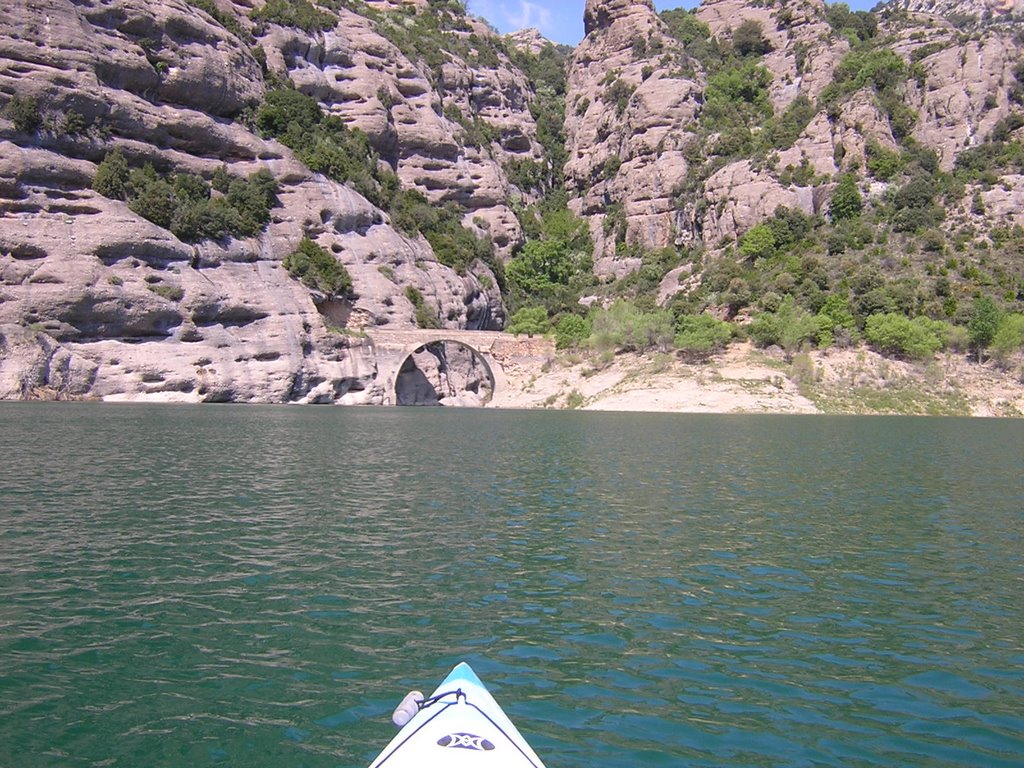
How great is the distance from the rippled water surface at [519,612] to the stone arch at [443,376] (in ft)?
158

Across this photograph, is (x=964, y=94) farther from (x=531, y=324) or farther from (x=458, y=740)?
(x=458, y=740)

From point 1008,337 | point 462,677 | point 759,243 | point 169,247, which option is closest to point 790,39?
point 759,243

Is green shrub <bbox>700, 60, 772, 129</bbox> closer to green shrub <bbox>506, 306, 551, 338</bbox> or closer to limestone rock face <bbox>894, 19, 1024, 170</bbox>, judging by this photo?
limestone rock face <bbox>894, 19, 1024, 170</bbox>

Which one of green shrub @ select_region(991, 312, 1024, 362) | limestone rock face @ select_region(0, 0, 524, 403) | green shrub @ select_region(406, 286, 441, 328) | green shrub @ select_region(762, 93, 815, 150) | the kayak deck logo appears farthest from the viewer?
green shrub @ select_region(762, 93, 815, 150)

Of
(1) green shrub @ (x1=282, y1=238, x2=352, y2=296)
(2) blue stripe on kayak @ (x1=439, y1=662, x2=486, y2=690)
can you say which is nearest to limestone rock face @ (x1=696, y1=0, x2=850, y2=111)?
(1) green shrub @ (x1=282, y1=238, x2=352, y2=296)

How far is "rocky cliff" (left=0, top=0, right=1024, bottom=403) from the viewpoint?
200ft

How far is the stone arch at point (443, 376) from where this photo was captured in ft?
246

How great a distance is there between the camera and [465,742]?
668 cm

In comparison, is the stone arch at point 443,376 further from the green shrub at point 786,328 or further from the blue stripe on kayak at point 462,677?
the blue stripe on kayak at point 462,677

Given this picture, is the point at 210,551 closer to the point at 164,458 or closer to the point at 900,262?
the point at 164,458

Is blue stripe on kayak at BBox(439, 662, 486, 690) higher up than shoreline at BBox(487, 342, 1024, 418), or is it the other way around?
shoreline at BBox(487, 342, 1024, 418)

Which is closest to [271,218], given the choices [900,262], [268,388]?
[268,388]

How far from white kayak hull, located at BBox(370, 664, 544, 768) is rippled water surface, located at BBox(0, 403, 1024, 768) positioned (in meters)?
1.57

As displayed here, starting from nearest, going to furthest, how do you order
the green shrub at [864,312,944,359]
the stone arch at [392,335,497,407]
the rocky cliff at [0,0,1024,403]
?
the rocky cliff at [0,0,1024,403]
the green shrub at [864,312,944,359]
the stone arch at [392,335,497,407]
